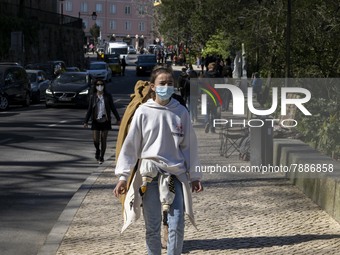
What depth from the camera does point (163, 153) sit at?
709 cm

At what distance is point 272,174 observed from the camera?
14703mm

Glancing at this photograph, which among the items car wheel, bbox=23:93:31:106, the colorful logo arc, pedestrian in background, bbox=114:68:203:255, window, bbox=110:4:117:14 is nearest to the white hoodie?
pedestrian in background, bbox=114:68:203:255

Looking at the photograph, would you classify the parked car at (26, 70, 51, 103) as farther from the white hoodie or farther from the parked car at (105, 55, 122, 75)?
the parked car at (105, 55, 122, 75)

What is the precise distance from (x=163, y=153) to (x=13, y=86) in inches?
1157

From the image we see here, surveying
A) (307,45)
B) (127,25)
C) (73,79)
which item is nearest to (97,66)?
(73,79)

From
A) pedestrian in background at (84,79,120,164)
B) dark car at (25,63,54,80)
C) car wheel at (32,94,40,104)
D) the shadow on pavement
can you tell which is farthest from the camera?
dark car at (25,63,54,80)

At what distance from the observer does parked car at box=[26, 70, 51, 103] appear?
40250 mm

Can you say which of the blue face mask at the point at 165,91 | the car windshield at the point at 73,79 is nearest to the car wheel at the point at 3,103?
the car windshield at the point at 73,79

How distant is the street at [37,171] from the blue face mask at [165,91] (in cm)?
292

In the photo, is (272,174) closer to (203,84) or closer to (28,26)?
(203,84)

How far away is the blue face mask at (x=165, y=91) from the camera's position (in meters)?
6.97

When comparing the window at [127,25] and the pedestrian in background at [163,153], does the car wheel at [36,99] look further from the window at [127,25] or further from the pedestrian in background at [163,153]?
the window at [127,25]

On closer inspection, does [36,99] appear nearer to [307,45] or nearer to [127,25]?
[307,45]

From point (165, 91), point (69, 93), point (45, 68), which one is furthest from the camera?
point (45, 68)
